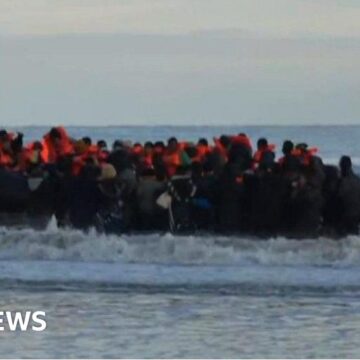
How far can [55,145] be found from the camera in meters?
24.8

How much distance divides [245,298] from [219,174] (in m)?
4.19

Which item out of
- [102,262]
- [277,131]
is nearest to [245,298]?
[102,262]

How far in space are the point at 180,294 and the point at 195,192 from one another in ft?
12.7

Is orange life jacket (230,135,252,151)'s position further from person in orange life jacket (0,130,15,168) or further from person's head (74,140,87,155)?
person in orange life jacket (0,130,15,168)

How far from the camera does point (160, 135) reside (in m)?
89.8

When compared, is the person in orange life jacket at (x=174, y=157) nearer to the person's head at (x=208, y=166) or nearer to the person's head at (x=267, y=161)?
the person's head at (x=208, y=166)

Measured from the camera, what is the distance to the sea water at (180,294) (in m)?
15.7

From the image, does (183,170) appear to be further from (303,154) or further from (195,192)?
(303,154)

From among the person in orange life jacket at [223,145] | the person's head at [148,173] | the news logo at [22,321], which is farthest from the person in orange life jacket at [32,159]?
the news logo at [22,321]

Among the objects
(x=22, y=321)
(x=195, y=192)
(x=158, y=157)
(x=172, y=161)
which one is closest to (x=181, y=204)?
(x=195, y=192)

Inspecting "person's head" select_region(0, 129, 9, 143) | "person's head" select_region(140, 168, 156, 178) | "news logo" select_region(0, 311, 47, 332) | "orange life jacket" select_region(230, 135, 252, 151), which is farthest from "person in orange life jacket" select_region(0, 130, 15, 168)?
"news logo" select_region(0, 311, 47, 332)

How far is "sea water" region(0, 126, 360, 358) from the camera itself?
15.7 m

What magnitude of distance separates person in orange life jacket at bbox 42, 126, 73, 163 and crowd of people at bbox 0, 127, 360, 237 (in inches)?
24.1

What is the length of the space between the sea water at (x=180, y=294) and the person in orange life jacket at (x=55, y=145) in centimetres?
167
